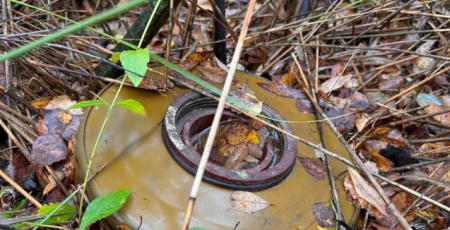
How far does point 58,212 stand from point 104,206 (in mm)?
303

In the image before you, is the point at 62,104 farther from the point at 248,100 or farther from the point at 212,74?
the point at 248,100

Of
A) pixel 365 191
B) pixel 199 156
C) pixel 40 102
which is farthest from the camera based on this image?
pixel 40 102

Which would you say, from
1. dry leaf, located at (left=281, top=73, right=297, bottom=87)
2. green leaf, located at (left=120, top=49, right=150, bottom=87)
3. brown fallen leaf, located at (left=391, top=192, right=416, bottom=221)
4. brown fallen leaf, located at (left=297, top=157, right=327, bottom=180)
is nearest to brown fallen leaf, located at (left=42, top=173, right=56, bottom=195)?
green leaf, located at (left=120, top=49, right=150, bottom=87)

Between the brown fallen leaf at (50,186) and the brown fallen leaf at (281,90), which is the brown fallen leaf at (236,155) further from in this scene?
the brown fallen leaf at (50,186)

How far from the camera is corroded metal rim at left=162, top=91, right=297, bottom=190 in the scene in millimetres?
1515

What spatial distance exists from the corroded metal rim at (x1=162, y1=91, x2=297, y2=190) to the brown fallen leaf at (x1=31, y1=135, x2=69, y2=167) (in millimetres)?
495

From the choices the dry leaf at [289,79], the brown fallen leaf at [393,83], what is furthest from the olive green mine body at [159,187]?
the brown fallen leaf at [393,83]

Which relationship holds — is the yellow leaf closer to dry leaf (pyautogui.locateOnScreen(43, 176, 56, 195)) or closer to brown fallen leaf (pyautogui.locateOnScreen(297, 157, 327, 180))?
brown fallen leaf (pyautogui.locateOnScreen(297, 157, 327, 180))

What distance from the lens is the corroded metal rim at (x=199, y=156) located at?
1.51 meters

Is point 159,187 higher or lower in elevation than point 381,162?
higher

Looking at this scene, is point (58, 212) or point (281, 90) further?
point (281, 90)

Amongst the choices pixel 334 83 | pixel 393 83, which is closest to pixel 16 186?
pixel 334 83

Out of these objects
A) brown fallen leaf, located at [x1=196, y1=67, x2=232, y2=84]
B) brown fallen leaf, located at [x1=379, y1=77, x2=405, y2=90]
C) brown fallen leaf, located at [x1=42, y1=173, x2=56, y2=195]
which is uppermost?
brown fallen leaf, located at [x1=196, y1=67, x2=232, y2=84]

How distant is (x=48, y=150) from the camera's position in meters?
1.75
